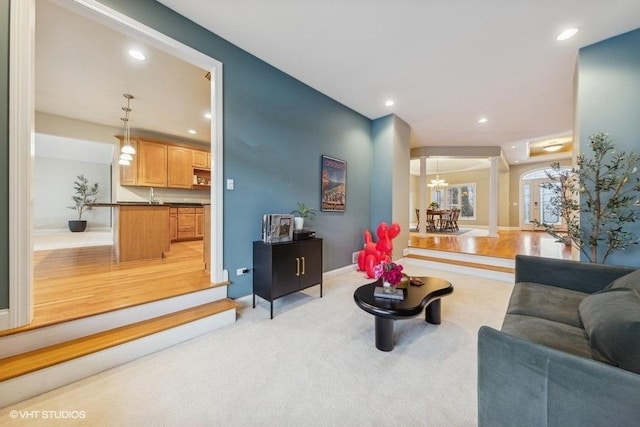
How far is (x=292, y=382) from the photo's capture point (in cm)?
149

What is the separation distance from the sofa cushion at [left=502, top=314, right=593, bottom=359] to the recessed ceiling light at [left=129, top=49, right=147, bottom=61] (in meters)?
4.27

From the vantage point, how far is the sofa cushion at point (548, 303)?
1.47 meters

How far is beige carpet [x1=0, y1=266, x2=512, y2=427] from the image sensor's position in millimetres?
1245

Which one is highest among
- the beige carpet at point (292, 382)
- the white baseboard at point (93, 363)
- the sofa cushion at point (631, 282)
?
the sofa cushion at point (631, 282)

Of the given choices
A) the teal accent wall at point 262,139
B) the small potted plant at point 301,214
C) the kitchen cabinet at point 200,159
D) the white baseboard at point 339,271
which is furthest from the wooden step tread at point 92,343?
the kitchen cabinet at point 200,159

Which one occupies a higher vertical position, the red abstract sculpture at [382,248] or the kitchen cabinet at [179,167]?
the kitchen cabinet at [179,167]

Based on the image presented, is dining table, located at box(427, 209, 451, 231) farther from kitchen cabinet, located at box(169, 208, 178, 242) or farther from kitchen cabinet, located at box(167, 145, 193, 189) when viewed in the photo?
kitchen cabinet, located at box(169, 208, 178, 242)

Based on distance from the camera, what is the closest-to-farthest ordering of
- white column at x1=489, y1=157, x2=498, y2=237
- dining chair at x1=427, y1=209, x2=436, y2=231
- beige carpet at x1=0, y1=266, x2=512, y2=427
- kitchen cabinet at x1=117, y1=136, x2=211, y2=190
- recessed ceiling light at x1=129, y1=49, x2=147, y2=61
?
beige carpet at x1=0, y1=266, x2=512, y2=427 → recessed ceiling light at x1=129, y1=49, x2=147, y2=61 → kitchen cabinet at x1=117, y1=136, x2=211, y2=190 → white column at x1=489, y1=157, x2=498, y2=237 → dining chair at x1=427, y1=209, x2=436, y2=231

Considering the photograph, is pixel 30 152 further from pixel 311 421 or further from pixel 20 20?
pixel 311 421

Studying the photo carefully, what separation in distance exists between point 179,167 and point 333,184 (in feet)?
13.7

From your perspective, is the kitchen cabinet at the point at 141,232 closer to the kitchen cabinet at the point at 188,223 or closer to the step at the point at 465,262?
the kitchen cabinet at the point at 188,223

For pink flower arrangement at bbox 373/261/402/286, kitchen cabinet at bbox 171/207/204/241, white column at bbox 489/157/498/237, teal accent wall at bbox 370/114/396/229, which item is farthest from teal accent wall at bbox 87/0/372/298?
white column at bbox 489/157/498/237

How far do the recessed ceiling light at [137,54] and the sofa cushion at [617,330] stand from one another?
4386 mm

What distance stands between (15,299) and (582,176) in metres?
4.94
